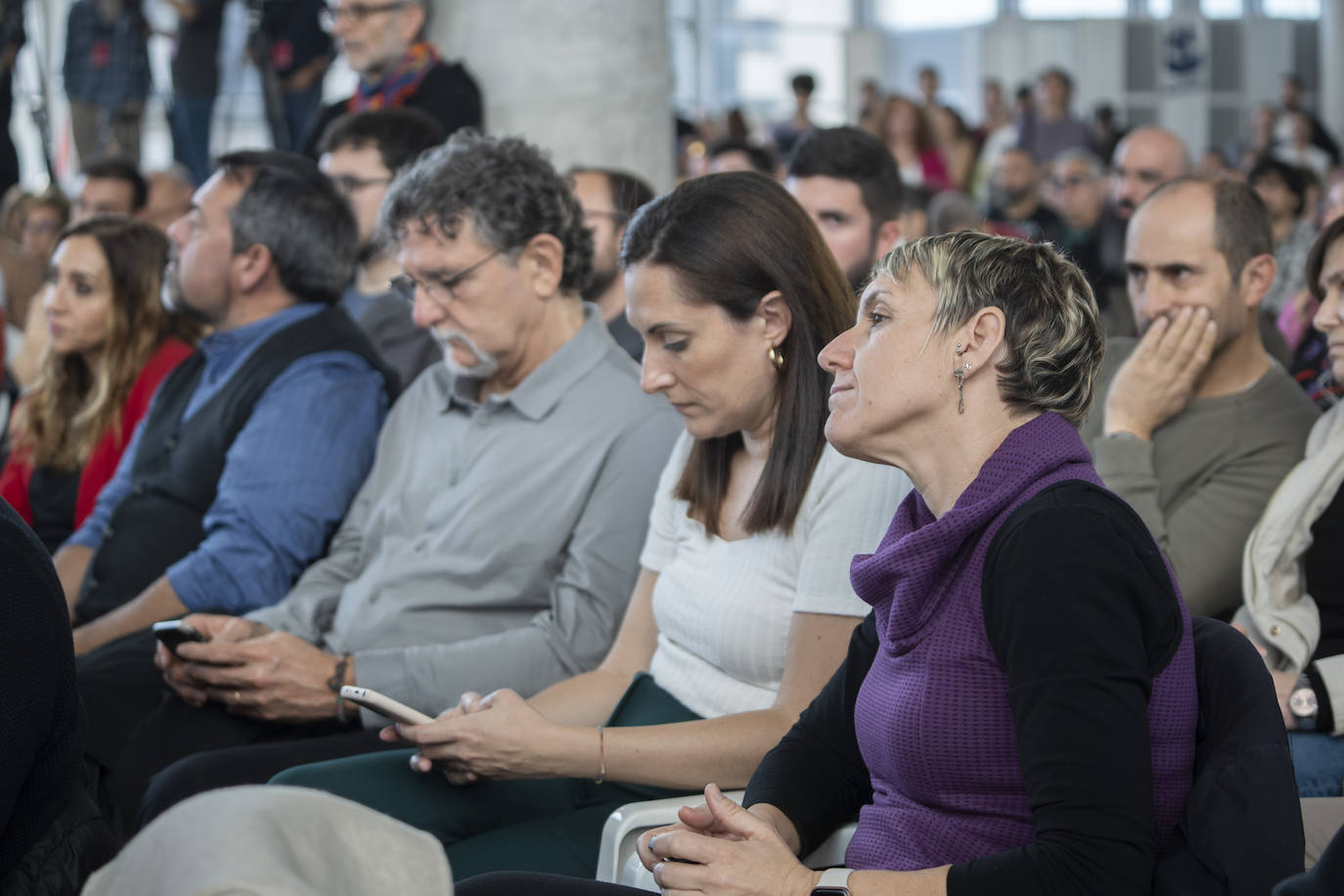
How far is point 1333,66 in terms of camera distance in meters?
15.3

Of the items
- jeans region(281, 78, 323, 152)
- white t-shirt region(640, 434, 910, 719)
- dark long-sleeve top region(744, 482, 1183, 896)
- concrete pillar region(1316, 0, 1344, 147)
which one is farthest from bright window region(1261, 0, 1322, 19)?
dark long-sleeve top region(744, 482, 1183, 896)

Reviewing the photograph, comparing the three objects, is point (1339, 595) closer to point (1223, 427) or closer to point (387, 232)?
point (1223, 427)

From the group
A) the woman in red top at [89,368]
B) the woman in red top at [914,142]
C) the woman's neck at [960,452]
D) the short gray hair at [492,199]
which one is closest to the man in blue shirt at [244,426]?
the woman in red top at [89,368]

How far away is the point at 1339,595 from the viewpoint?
7.92ft

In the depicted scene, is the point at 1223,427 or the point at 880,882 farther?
the point at 1223,427

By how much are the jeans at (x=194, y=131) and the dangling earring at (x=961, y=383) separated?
20.7 ft

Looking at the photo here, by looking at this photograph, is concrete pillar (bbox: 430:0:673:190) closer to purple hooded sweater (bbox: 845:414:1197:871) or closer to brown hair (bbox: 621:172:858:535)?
brown hair (bbox: 621:172:858:535)

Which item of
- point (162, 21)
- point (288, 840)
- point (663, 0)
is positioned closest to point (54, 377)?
point (663, 0)

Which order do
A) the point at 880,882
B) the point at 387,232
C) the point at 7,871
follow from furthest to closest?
the point at 387,232
the point at 7,871
the point at 880,882

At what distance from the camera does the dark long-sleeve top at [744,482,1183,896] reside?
136 centimetres

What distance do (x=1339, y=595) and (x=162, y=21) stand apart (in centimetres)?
1068

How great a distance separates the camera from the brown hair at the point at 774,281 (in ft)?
6.81

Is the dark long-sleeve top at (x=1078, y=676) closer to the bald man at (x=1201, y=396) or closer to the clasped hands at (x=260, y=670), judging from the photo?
the bald man at (x=1201, y=396)

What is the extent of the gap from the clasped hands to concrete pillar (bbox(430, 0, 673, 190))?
2.38 metres
